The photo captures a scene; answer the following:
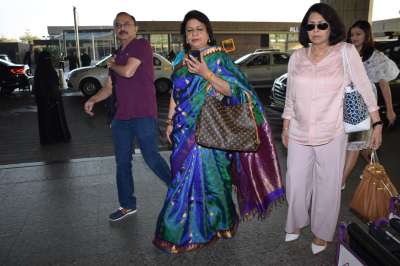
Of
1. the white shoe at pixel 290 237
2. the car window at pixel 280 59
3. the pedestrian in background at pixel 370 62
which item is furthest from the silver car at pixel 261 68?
the white shoe at pixel 290 237

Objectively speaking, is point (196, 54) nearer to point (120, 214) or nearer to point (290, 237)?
point (290, 237)

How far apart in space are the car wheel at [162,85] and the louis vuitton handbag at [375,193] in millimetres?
11817

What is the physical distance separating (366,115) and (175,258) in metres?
1.82

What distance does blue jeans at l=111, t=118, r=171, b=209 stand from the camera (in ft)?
12.0

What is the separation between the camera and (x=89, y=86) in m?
14.6

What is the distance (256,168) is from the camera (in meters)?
3.22

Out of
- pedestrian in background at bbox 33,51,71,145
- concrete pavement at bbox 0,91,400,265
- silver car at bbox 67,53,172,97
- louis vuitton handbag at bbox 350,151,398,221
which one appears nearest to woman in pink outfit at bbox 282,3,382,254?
concrete pavement at bbox 0,91,400,265

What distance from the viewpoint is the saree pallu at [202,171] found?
296 cm

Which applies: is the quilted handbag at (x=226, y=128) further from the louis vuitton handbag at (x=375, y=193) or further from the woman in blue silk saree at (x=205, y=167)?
the louis vuitton handbag at (x=375, y=193)

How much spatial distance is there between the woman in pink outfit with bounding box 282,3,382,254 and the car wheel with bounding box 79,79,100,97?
1220cm

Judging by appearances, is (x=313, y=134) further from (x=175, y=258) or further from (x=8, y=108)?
(x=8, y=108)

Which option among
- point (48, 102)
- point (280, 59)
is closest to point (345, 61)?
point (48, 102)

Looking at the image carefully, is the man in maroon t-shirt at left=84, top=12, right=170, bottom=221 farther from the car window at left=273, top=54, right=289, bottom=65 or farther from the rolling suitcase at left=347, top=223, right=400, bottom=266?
the car window at left=273, top=54, right=289, bottom=65

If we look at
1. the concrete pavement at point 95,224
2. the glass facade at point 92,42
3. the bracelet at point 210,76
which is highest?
the glass facade at point 92,42
